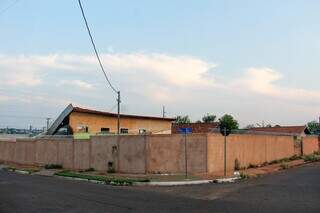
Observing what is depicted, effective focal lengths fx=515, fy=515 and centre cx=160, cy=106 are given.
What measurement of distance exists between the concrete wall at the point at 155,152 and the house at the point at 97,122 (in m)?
4.38

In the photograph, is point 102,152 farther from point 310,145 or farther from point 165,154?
point 310,145

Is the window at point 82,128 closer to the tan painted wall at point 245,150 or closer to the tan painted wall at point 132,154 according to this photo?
the tan painted wall at point 132,154

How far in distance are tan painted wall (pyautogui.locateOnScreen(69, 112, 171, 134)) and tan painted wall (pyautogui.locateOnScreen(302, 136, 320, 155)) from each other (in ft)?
46.4

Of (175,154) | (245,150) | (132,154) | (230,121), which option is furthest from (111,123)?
(230,121)

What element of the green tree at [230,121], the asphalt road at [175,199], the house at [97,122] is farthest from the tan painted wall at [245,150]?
the green tree at [230,121]

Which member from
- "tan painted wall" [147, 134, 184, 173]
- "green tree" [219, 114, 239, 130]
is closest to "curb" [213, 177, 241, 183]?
"tan painted wall" [147, 134, 184, 173]

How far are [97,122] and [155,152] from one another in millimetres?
19214

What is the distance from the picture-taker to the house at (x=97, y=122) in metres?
44.7

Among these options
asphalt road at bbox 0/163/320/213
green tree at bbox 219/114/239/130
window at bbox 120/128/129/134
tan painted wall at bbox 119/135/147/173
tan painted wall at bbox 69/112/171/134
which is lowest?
asphalt road at bbox 0/163/320/213

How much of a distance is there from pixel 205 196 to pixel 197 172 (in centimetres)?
1005

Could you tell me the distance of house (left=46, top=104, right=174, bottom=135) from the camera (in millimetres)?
44688

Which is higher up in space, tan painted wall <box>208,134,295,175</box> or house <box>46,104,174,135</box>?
house <box>46,104,174,135</box>

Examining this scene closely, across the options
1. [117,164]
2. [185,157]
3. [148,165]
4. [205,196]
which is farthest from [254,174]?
[205,196]

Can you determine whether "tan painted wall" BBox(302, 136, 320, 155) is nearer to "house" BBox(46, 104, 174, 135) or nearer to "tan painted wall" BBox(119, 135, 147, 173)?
"house" BBox(46, 104, 174, 135)
